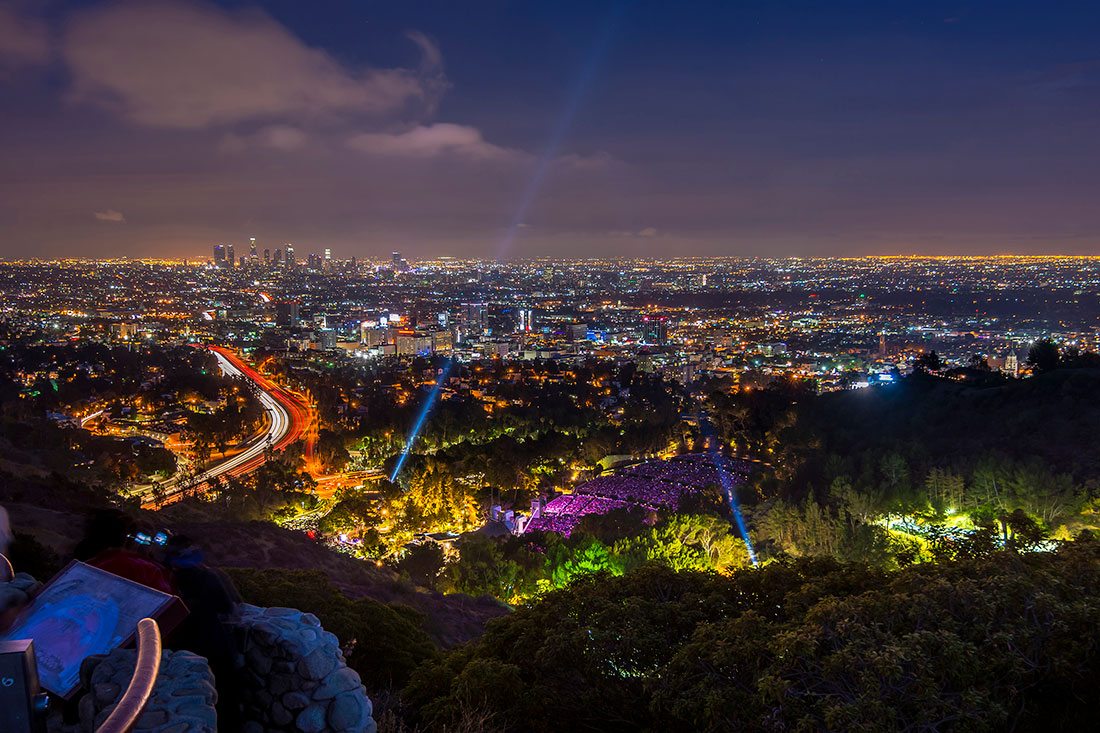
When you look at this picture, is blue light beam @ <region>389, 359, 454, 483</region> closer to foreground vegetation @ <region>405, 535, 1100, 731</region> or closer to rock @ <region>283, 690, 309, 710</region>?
foreground vegetation @ <region>405, 535, 1100, 731</region>

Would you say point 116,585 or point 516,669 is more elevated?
point 116,585

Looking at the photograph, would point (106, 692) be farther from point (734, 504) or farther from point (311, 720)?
point (734, 504)

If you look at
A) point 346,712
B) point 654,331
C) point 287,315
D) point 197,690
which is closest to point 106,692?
point 197,690

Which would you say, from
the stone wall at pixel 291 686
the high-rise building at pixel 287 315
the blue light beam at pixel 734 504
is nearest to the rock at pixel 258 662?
the stone wall at pixel 291 686

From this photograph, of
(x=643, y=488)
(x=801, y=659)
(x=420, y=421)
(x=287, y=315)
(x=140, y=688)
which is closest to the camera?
(x=140, y=688)

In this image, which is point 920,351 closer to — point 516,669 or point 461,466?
point 461,466

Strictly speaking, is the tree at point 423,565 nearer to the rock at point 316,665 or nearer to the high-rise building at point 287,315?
the rock at point 316,665

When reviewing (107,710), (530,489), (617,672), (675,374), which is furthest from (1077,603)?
(675,374)
